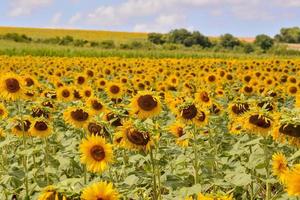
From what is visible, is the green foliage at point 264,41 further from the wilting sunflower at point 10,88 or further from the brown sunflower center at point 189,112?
the brown sunflower center at point 189,112

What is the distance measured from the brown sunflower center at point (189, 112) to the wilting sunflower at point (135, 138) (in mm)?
981

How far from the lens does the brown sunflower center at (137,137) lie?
4.65 m

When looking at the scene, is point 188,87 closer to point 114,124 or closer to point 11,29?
point 114,124

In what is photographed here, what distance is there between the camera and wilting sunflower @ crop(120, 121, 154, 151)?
4645mm

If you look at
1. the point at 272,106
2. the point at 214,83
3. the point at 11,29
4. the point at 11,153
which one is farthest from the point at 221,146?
the point at 11,29

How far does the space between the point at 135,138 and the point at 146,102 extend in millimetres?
1206

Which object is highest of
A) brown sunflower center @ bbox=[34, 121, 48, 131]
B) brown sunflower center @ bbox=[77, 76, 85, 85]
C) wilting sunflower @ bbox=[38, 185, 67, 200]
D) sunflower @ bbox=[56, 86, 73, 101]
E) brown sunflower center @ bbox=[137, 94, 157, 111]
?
wilting sunflower @ bbox=[38, 185, 67, 200]

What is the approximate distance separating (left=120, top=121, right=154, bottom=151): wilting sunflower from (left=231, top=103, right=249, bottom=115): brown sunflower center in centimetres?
226

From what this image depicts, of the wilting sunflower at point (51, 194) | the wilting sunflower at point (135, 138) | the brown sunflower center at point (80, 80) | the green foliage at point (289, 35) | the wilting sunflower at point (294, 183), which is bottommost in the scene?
the green foliage at point (289, 35)

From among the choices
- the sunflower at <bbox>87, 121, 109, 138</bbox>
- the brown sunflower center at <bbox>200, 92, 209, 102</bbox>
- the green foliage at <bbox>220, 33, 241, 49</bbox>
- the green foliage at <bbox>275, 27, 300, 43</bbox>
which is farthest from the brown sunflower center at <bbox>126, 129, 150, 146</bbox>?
the green foliage at <bbox>275, 27, 300, 43</bbox>

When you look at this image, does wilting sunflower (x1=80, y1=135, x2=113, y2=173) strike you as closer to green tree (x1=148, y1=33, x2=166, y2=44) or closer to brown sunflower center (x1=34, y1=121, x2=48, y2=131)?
brown sunflower center (x1=34, y1=121, x2=48, y2=131)

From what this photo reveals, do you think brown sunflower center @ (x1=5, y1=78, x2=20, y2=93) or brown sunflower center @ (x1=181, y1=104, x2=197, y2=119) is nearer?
brown sunflower center @ (x1=181, y1=104, x2=197, y2=119)

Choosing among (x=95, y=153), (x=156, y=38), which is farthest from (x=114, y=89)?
(x=156, y=38)

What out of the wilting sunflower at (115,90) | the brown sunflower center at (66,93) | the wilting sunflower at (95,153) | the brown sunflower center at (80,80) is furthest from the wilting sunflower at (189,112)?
the brown sunflower center at (80,80)
